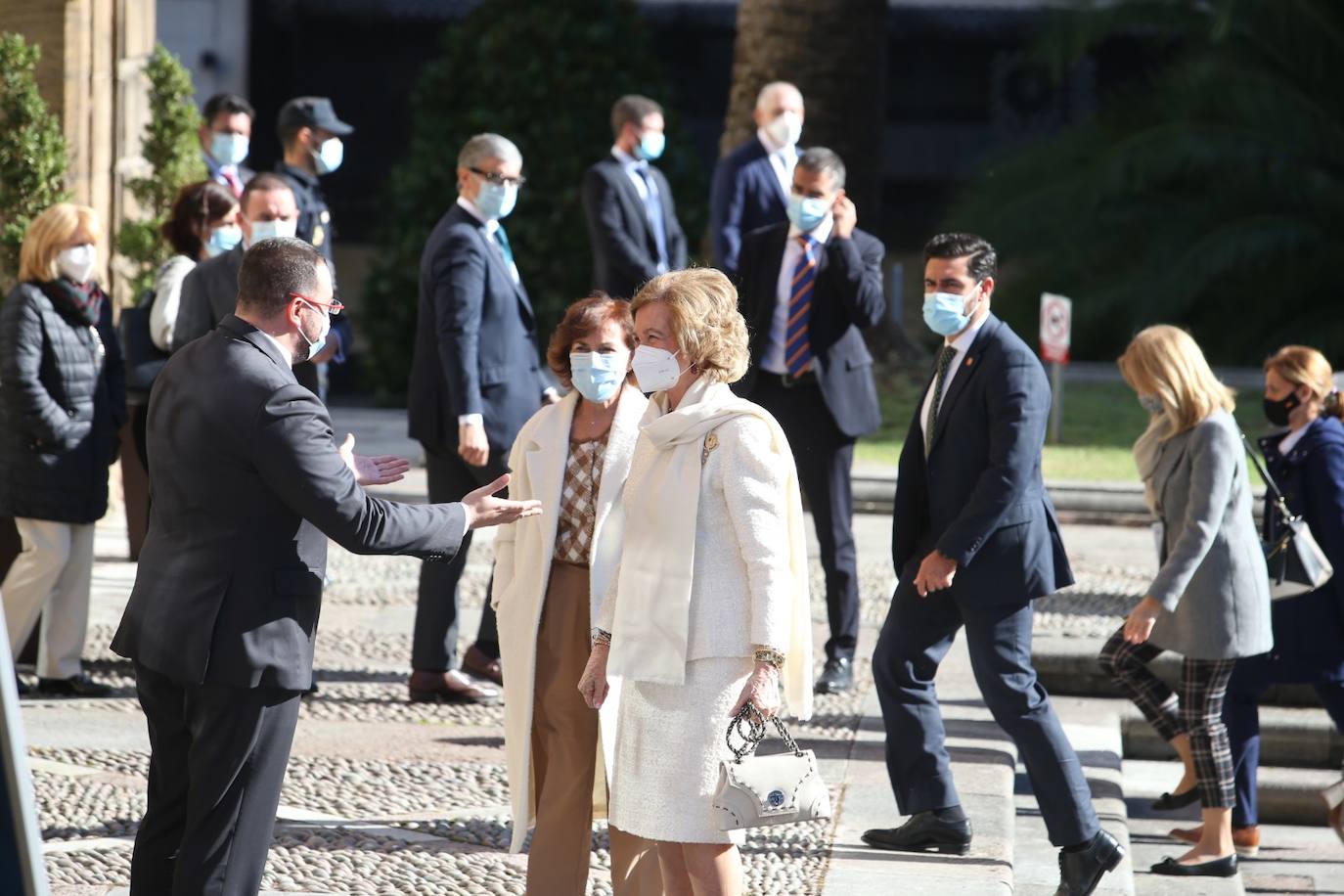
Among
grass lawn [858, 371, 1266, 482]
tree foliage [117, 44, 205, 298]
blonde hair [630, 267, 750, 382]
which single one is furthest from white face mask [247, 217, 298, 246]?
grass lawn [858, 371, 1266, 482]

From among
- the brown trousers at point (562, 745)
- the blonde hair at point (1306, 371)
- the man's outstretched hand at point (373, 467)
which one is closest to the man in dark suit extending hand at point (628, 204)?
the blonde hair at point (1306, 371)

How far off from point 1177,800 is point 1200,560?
1.32 metres

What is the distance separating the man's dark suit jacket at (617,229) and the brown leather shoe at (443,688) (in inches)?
97.1

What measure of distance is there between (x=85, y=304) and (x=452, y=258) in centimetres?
137

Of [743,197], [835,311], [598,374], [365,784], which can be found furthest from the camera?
[743,197]

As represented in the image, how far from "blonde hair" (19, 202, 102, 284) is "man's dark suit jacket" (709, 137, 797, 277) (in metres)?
2.91

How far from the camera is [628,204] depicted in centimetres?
920

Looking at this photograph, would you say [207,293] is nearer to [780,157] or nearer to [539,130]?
[780,157]

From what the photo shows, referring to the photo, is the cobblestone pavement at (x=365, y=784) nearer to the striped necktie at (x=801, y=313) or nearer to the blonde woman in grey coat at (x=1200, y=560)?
the blonde woman in grey coat at (x=1200, y=560)

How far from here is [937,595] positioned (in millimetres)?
5566

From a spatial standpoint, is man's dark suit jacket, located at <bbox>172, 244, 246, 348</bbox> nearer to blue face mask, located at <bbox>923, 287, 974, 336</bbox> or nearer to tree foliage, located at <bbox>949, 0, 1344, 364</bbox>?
blue face mask, located at <bbox>923, 287, 974, 336</bbox>

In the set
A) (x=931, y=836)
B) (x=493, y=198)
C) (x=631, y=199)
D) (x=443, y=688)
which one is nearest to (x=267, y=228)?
(x=493, y=198)

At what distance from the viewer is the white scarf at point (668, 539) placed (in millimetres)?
4250

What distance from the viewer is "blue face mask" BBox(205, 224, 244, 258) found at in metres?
7.98
